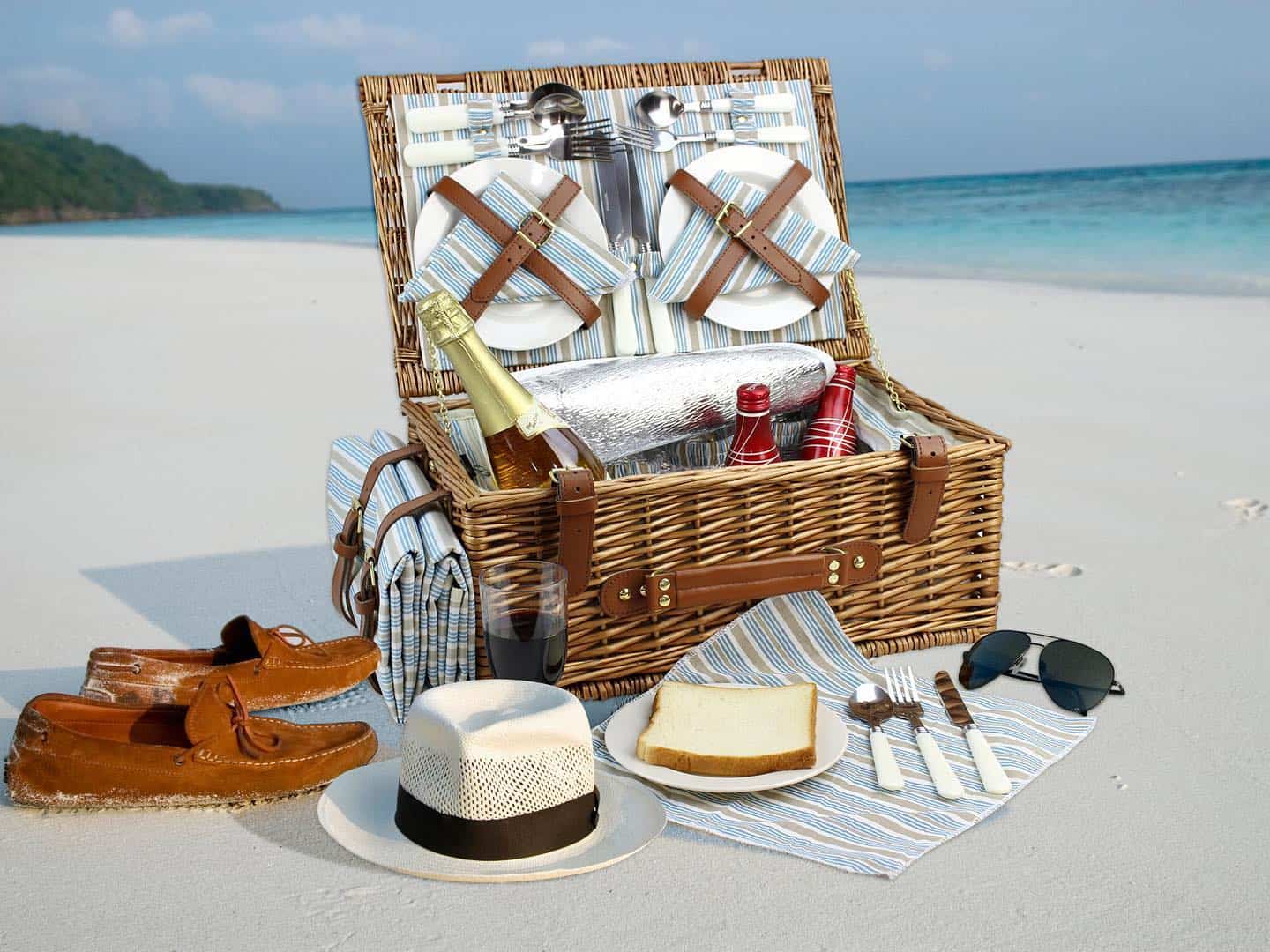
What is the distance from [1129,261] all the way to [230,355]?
6.01 meters

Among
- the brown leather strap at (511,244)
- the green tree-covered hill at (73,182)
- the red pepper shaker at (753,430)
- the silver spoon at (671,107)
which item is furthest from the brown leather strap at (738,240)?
the green tree-covered hill at (73,182)

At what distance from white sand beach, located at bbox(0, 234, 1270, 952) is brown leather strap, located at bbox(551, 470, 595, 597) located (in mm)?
365

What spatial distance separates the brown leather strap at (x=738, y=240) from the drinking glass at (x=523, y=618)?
855 millimetres

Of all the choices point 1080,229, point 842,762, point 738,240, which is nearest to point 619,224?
point 738,240

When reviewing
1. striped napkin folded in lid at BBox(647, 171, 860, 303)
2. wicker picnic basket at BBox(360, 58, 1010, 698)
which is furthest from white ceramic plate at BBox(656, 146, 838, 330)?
wicker picnic basket at BBox(360, 58, 1010, 698)

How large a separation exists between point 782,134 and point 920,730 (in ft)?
3.94

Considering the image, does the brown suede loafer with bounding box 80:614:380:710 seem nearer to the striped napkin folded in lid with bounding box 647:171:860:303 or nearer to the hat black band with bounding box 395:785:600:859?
the hat black band with bounding box 395:785:600:859

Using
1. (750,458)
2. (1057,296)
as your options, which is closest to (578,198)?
(750,458)

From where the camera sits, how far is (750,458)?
1.87 metres

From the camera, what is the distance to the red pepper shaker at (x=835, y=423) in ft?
6.44

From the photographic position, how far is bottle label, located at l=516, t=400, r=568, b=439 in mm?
1692

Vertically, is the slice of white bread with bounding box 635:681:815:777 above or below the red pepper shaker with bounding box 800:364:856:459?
below

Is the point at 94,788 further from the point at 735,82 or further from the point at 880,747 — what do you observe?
the point at 735,82

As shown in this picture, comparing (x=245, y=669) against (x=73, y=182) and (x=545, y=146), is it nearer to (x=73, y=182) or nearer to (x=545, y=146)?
(x=545, y=146)
